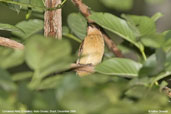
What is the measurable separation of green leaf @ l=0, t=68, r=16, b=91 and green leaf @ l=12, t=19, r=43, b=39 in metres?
1.09

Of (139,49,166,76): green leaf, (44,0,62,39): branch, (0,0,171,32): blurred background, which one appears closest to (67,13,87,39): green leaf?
(44,0,62,39): branch

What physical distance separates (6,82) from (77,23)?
3.86 feet

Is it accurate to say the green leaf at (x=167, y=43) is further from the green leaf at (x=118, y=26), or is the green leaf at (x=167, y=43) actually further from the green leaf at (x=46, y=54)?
the green leaf at (x=46, y=54)

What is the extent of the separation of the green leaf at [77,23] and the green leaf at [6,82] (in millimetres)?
1136

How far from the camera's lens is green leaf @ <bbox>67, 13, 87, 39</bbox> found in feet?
5.35

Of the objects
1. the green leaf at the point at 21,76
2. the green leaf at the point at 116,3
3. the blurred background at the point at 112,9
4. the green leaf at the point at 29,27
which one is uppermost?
the green leaf at the point at 116,3

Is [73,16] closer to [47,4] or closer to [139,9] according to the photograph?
[47,4]

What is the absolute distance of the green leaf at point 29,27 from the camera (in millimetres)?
1590

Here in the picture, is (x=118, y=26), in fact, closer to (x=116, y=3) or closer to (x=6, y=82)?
(x=116, y=3)

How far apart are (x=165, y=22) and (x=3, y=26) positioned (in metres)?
4.41

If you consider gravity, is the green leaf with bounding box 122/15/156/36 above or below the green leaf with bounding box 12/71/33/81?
above

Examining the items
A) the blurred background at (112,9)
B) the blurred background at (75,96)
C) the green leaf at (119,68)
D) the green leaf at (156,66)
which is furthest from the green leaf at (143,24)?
the blurred background at (112,9)

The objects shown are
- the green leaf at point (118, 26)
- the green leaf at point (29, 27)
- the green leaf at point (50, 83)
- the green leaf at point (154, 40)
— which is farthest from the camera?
the green leaf at point (29, 27)

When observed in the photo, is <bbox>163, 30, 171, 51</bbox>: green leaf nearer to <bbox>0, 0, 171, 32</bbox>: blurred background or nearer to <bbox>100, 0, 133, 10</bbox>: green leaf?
<bbox>100, 0, 133, 10</bbox>: green leaf
